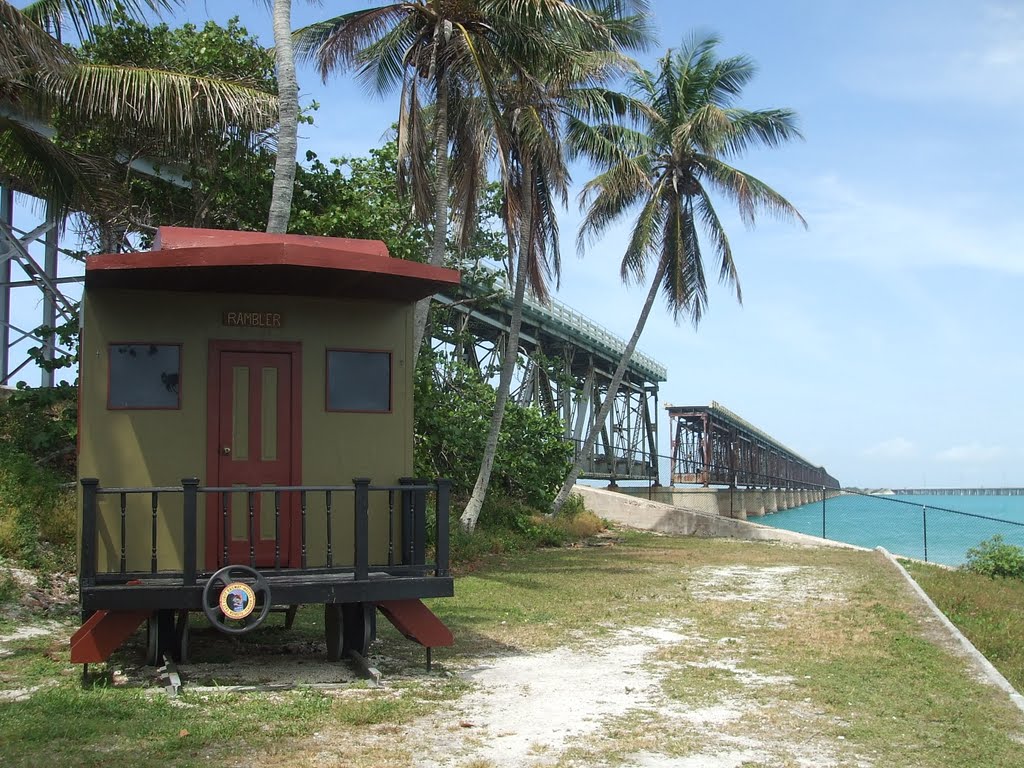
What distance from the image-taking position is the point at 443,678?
27.7 ft

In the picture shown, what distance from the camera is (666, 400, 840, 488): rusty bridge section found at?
75.8 metres

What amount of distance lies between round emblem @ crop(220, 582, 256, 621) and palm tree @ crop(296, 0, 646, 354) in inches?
358

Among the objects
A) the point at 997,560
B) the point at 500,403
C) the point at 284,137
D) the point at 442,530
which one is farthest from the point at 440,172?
the point at 997,560

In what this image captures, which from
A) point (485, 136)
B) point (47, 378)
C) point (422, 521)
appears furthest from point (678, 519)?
point (422, 521)

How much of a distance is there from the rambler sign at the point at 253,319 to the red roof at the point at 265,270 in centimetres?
19

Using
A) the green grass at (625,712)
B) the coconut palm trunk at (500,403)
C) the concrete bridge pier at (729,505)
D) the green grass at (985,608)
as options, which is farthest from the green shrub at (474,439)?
the concrete bridge pier at (729,505)

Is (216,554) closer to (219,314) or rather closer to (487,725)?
(219,314)

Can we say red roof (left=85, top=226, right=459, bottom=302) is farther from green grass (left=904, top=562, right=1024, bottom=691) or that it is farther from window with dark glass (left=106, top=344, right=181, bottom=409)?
green grass (left=904, top=562, right=1024, bottom=691)

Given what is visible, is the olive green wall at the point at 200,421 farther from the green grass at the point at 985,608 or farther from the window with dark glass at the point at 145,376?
the green grass at the point at 985,608

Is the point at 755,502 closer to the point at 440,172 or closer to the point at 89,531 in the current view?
the point at 440,172

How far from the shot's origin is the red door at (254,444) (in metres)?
8.73

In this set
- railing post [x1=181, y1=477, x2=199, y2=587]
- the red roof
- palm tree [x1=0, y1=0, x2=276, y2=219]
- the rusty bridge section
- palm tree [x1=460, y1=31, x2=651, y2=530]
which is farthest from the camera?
the rusty bridge section

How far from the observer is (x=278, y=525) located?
8.30 meters

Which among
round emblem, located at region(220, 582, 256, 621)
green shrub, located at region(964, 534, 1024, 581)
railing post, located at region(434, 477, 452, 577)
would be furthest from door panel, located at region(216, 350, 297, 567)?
green shrub, located at region(964, 534, 1024, 581)
